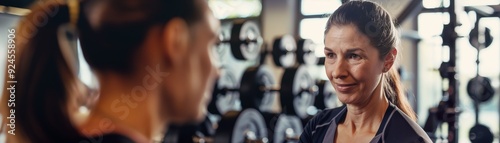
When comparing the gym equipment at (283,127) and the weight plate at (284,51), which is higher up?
the weight plate at (284,51)

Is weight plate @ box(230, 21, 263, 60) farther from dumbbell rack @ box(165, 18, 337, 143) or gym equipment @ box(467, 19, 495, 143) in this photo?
gym equipment @ box(467, 19, 495, 143)

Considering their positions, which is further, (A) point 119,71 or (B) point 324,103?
(B) point 324,103

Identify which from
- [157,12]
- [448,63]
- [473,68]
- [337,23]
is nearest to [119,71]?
[157,12]

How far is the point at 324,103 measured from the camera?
141 inches

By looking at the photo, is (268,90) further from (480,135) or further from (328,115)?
(328,115)

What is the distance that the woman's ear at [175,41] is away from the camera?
1.52m

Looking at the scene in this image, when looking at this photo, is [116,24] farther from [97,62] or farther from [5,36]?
[5,36]

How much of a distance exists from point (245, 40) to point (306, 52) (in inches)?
26.7

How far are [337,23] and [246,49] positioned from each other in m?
1.72

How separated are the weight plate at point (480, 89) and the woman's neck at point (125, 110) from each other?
180cm

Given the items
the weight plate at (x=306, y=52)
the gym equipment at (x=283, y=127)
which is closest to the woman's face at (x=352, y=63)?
the gym equipment at (x=283, y=127)

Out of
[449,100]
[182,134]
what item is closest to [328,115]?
[182,134]

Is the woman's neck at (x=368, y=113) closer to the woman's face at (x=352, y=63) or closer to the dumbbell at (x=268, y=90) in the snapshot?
the woman's face at (x=352, y=63)

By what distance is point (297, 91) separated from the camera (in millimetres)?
3580
